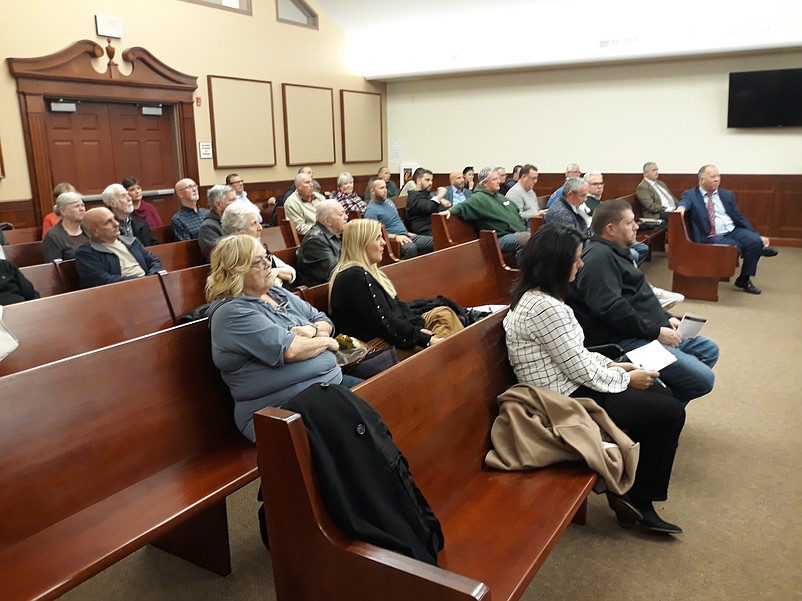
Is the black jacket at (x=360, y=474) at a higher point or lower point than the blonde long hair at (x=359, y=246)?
lower

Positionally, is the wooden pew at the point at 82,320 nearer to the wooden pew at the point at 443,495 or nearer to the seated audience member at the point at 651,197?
the wooden pew at the point at 443,495

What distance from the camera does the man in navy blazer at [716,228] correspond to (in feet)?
19.0

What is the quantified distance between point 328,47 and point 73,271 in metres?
7.15

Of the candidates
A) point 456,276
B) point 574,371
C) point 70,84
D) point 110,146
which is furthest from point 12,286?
point 110,146

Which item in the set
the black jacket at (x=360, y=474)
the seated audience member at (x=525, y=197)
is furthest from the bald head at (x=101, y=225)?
the seated audience member at (x=525, y=197)

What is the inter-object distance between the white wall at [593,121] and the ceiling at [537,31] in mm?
435

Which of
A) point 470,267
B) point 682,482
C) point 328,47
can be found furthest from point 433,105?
point 682,482

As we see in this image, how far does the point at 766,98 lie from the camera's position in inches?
321

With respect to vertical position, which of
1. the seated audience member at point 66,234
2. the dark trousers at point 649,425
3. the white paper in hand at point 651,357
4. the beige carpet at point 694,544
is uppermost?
the seated audience member at point 66,234

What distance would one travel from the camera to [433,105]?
1067 cm

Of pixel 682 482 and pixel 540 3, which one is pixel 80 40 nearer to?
pixel 540 3

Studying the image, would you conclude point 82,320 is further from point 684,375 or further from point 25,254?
point 684,375

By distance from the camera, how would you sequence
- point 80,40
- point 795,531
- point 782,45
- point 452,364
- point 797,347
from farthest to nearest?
1. point 782,45
2. point 80,40
3. point 797,347
4. point 795,531
5. point 452,364

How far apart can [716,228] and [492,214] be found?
207cm
